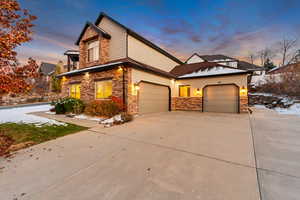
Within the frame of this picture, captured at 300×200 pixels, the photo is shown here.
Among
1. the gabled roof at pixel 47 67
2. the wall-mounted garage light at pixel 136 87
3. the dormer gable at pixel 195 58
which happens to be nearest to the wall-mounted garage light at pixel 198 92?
the wall-mounted garage light at pixel 136 87

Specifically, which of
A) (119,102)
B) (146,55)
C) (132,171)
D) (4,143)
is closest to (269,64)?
(146,55)

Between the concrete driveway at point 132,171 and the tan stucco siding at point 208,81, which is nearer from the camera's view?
the concrete driveway at point 132,171

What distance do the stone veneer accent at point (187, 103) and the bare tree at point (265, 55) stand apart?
2922 cm

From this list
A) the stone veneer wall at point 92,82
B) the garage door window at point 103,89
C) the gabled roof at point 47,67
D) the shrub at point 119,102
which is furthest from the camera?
the gabled roof at point 47,67

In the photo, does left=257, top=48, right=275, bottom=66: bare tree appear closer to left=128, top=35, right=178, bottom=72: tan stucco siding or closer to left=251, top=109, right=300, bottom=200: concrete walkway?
left=128, top=35, right=178, bottom=72: tan stucco siding

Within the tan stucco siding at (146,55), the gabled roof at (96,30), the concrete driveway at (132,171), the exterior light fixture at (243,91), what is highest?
the gabled roof at (96,30)

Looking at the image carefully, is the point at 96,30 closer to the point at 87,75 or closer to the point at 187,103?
the point at 87,75

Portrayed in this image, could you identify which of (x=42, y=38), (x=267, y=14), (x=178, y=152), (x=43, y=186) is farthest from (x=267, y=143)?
(x=42, y=38)

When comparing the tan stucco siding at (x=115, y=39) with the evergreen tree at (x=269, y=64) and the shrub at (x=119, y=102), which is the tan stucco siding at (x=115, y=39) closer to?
the shrub at (x=119, y=102)

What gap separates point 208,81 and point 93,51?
1060 centimetres

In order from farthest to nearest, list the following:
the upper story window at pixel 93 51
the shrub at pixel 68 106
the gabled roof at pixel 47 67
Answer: the gabled roof at pixel 47 67
the upper story window at pixel 93 51
the shrub at pixel 68 106

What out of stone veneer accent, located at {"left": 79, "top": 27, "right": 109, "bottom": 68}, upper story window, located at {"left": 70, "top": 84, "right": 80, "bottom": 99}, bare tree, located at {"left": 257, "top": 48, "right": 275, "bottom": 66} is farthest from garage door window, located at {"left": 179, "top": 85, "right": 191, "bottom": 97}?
bare tree, located at {"left": 257, "top": 48, "right": 275, "bottom": 66}

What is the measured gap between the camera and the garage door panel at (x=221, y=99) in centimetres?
1010

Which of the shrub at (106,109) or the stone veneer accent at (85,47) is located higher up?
the stone veneer accent at (85,47)
